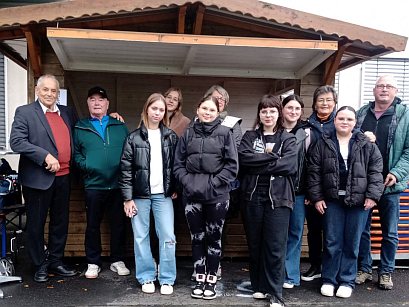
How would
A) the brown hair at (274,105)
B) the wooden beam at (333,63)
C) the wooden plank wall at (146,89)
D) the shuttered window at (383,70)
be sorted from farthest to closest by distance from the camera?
the shuttered window at (383,70) < the wooden plank wall at (146,89) < the wooden beam at (333,63) < the brown hair at (274,105)

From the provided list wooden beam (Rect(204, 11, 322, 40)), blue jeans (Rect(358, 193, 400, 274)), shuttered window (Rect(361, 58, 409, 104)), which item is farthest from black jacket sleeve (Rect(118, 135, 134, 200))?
shuttered window (Rect(361, 58, 409, 104))

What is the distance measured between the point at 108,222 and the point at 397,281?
9.81ft

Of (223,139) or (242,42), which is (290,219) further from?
(242,42)

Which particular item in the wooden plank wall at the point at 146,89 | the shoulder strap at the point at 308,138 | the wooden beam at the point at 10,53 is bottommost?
the shoulder strap at the point at 308,138

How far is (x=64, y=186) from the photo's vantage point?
3.82m

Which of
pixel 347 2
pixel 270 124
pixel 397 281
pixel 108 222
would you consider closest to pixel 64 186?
pixel 108 222

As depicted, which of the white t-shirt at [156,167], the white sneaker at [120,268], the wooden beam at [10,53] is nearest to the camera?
the white t-shirt at [156,167]

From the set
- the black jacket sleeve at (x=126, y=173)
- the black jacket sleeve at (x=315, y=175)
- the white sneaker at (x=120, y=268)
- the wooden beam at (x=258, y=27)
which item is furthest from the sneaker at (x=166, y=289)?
the wooden beam at (x=258, y=27)

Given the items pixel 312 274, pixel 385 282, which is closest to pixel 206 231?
pixel 312 274

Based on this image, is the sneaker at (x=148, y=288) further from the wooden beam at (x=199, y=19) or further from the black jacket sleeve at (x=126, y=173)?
the wooden beam at (x=199, y=19)

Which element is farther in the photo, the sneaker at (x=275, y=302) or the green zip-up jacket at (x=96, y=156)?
the green zip-up jacket at (x=96, y=156)

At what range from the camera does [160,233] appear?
3.64m

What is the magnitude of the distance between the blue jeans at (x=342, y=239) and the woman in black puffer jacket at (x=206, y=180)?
0.92 m

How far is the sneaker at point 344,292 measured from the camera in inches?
142
